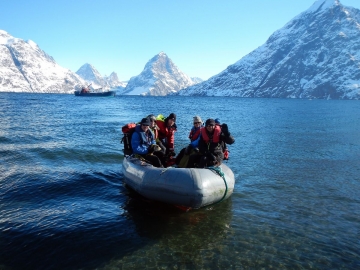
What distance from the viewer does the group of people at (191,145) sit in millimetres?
9477

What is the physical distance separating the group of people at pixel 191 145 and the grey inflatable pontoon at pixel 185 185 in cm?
80

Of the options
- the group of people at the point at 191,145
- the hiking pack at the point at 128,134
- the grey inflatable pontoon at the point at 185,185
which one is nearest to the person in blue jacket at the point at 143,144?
the group of people at the point at 191,145

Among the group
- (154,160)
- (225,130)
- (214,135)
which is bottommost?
(154,160)

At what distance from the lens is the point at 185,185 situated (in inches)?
305

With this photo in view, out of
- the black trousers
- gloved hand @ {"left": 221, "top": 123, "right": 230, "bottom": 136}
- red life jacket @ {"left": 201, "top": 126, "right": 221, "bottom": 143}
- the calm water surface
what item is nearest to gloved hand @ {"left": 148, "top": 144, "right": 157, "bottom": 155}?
the black trousers

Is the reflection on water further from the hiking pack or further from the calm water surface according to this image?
the hiking pack

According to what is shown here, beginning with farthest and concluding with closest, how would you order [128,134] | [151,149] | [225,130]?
[128,134] < [151,149] < [225,130]

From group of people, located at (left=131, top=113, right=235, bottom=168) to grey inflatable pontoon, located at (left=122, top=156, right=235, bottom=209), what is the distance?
31.3 inches

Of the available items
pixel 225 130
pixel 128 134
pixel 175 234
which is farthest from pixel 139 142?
pixel 175 234

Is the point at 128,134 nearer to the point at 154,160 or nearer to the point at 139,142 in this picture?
the point at 139,142

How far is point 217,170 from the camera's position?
28.3 ft

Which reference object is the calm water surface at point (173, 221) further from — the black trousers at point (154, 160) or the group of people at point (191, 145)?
the group of people at point (191, 145)

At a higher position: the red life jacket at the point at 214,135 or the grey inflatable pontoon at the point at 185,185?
the red life jacket at the point at 214,135

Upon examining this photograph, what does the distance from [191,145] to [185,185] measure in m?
2.61
